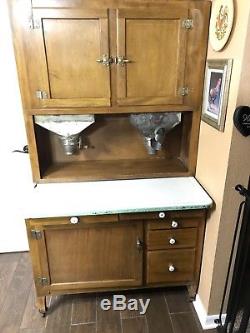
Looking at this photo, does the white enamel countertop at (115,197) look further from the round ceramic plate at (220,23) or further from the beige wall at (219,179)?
the round ceramic plate at (220,23)

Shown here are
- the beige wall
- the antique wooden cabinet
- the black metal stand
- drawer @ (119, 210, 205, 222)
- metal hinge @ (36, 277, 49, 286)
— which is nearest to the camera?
the beige wall

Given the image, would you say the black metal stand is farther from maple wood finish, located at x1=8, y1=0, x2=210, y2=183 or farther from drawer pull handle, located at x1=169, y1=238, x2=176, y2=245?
maple wood finish, located at x1=8, y1=0, x2=210, y2=183

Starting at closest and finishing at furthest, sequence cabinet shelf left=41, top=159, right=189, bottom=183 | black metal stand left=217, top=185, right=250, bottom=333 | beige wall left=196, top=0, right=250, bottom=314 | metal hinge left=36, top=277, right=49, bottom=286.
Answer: beige wall left=196, top=0, right=250, bottom=314
black metal stand left=217, top=185, right=250, bottom=333
metal hinge left=36, top=277, right=49, bottom=286
cabinet shelf left=41, top=159, right=189, bottom=183

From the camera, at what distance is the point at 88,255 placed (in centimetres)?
164

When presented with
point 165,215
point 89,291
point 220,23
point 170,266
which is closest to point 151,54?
point 220,23

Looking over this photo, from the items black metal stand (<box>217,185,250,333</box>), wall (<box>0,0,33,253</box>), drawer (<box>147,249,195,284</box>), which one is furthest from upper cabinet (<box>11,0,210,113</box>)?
drawer (<box>147,249,195,284</box>)

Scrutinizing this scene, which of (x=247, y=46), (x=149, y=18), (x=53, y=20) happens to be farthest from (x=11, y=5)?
(x=247, y=46)

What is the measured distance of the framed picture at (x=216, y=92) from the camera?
1.33 m

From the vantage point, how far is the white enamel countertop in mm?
1483

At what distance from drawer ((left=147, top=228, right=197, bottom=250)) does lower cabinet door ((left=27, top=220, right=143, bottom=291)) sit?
0.25 ft

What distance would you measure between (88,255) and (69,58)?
43.9 inches

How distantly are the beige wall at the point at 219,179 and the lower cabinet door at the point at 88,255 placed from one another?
404mm

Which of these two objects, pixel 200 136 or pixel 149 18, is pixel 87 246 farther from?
pixel 149 18

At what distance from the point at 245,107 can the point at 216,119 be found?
24 centimetres
